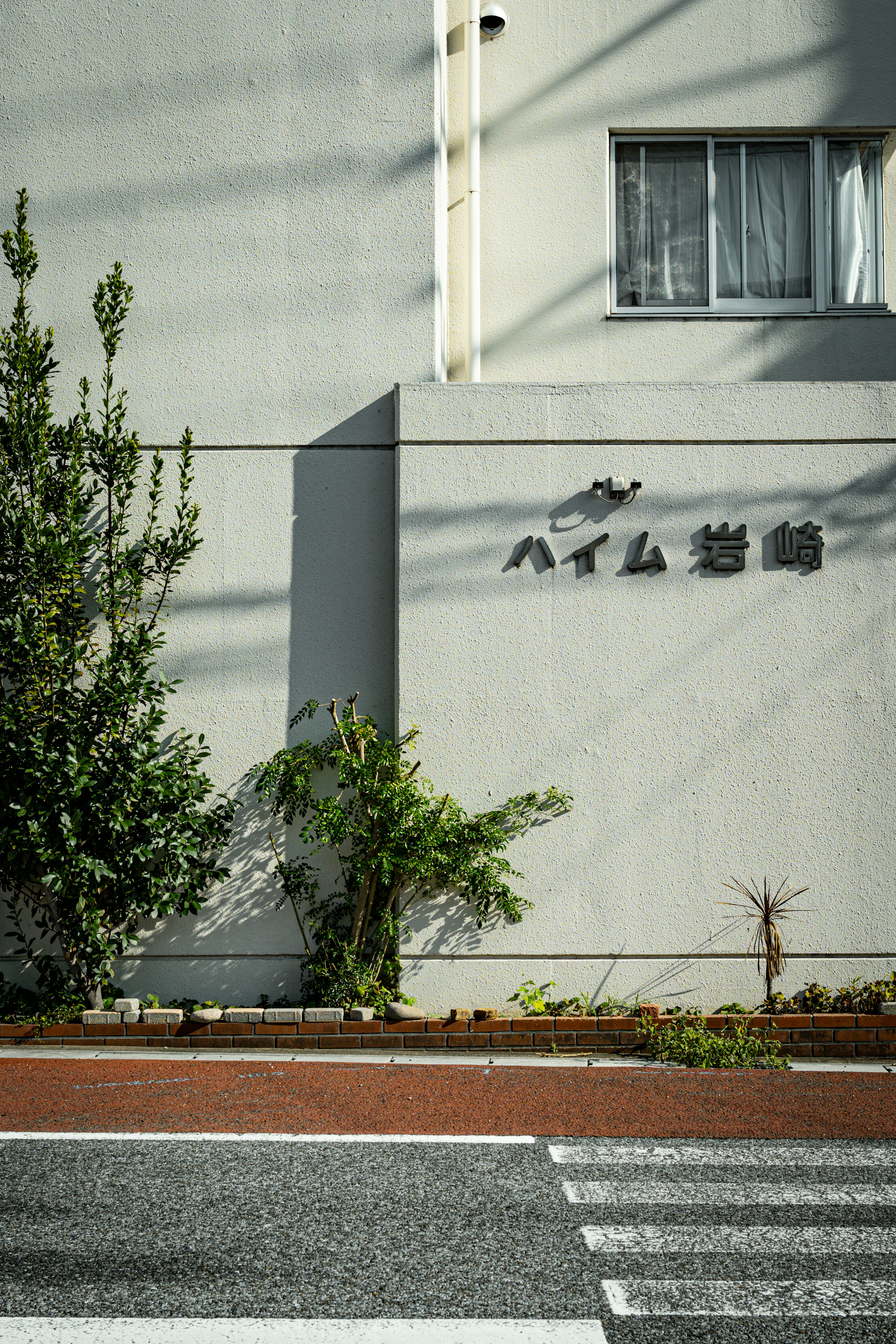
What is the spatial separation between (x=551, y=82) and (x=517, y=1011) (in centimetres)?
741

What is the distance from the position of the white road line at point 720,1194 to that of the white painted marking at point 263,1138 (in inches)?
26.6

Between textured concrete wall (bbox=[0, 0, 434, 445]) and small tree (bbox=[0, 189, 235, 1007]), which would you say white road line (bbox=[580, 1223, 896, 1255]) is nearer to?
small tree (bbox=[0, 189, 235, 1007])

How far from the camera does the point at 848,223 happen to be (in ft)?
30.0

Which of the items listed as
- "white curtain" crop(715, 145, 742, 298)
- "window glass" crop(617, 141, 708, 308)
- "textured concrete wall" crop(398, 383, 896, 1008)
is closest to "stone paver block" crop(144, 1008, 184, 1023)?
"textured concrete wall" crop(398, 383, 896, 1008)

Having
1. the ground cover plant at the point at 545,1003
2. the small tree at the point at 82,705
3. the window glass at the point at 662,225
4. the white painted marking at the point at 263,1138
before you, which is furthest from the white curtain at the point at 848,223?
the white painted marking at the point at 263,1138

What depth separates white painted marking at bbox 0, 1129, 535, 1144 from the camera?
530 centimetres

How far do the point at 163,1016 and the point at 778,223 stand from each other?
802cm

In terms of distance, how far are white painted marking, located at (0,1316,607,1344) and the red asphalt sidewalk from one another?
1874 millimetres

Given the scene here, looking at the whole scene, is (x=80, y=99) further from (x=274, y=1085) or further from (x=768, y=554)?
(x=274, y=1085)

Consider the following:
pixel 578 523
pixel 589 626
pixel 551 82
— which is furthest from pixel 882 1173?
pixel 551 82

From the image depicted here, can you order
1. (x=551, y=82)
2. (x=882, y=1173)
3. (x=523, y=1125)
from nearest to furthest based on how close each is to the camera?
(x=882, y=1173) < (x=523, y=1125) < (x=551, y=82)

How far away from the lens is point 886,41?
8930 mm

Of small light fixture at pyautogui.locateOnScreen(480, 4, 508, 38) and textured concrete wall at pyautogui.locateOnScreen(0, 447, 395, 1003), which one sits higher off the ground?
small light fixture at pyautogui.locateOnScreen(480, 4, 508, 38)

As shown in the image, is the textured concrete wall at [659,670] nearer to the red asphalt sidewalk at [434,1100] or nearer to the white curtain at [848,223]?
the red asphalt sidewalk at [434,1100]
